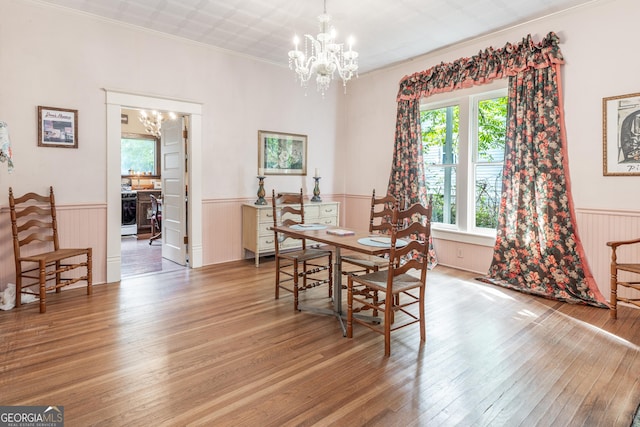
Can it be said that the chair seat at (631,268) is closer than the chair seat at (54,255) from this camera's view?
Yes

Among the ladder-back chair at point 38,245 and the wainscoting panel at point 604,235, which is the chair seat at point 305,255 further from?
the wainscoting panel at point 604,235

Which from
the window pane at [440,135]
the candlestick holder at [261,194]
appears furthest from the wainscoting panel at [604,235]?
the candlestick holder at [261,194]

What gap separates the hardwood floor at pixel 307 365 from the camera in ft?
6.08

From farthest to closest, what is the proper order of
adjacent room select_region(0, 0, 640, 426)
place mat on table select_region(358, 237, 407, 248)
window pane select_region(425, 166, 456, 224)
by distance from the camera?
window pane select_region(425, 166, 456, 224)
place mat on table select_region(358, 237, 407, 248)
adjacent room select_region(0, 0, 640, 426)

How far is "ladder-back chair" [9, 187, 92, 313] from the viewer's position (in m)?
3.39

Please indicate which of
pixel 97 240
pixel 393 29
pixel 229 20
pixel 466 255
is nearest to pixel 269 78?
pixel 229 20

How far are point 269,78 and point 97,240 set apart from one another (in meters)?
3.18

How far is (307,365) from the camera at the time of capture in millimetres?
2320

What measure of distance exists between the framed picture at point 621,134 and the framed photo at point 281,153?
384 cm

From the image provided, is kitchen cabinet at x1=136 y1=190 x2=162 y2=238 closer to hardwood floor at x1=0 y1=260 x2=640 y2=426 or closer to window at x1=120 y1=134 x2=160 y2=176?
window at x1=120 y1=134 x2=160 y2=176

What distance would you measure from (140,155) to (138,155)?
0.04 metres

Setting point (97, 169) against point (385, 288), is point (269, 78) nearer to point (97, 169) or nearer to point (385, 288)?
point (97, 169)

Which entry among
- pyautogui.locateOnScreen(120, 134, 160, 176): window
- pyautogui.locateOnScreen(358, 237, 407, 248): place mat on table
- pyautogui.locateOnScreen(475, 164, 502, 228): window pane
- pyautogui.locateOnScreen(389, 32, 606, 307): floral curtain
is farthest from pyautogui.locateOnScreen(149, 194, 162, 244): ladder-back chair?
pyautogui.locateOnScreen(389, 32, 606, 307): floral curtain

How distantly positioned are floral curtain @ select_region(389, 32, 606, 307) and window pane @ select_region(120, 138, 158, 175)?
6995 mm
